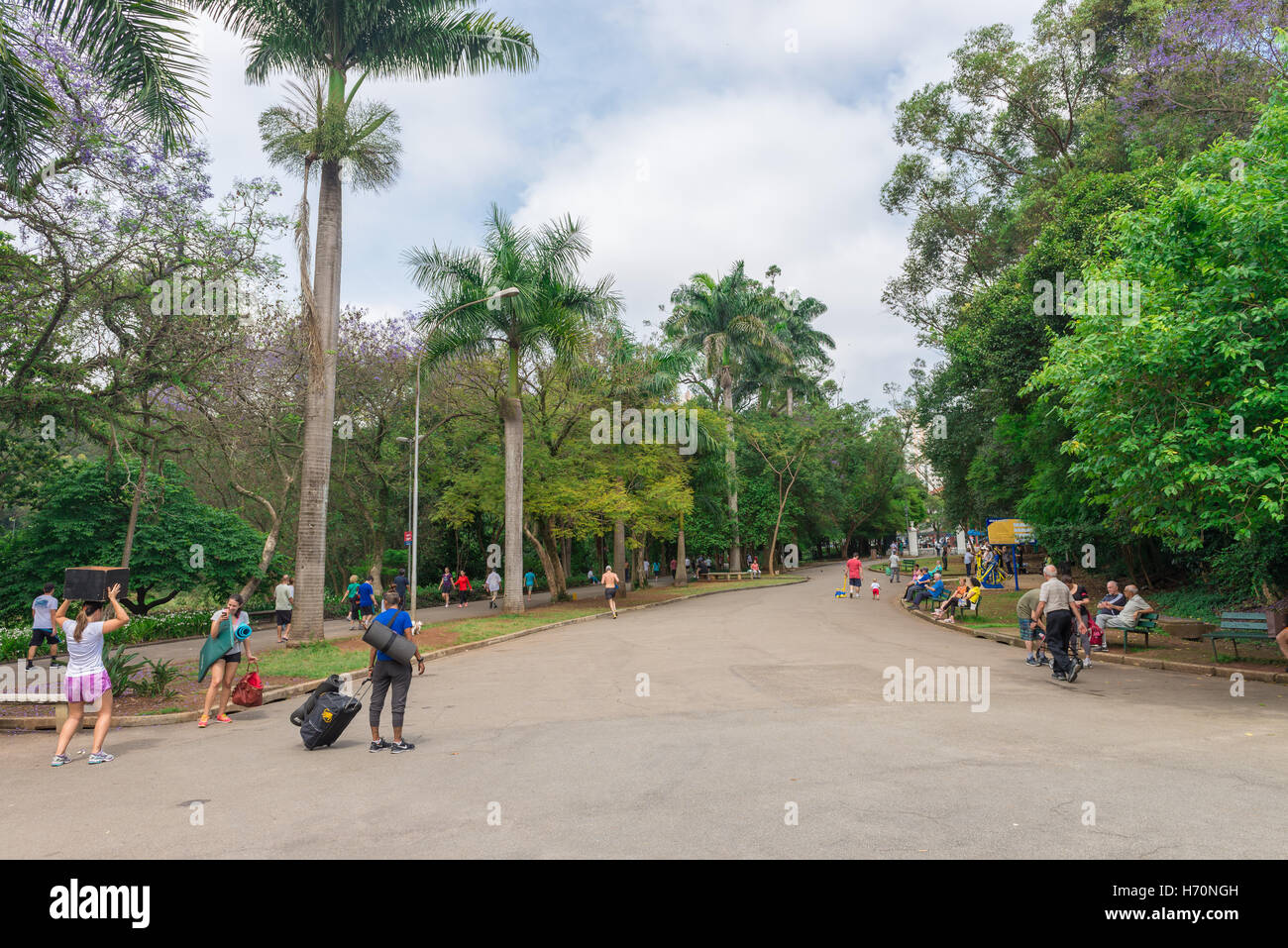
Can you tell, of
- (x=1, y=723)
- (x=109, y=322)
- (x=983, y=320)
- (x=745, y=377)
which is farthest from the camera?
(x=745, y=377)

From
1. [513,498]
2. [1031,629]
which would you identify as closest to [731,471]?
[513,498]

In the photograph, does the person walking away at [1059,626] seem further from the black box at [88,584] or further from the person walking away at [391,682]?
the black box at [88,584]

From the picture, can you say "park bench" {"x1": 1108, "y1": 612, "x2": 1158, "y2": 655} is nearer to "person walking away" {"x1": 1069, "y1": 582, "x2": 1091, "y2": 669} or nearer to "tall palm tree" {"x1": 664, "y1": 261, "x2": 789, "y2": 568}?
"person walking away" {"x1": 1069, "y1": 582, "x2": 1091, "y2": 669}

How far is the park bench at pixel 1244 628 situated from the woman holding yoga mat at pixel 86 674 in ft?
51.2

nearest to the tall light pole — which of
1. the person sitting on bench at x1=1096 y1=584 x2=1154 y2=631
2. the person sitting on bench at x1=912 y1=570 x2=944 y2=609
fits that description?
the person sitting on bench at x1=912 y1=570 x2=944 y2=609

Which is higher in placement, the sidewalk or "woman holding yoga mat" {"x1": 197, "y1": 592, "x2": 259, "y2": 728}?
"woman holding yoga mat" {"x1": 197, "y1": 592, "x2": 259, "y2": 728}

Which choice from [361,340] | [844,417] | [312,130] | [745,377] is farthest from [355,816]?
[844,417]

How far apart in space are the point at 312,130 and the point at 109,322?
5.97 m

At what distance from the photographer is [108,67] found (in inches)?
346

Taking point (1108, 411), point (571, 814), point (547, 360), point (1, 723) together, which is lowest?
point (1, 723)

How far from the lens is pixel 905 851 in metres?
4.58

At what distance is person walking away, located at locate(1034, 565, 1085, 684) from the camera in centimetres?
1130

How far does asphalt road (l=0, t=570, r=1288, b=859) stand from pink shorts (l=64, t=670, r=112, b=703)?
68 cm
